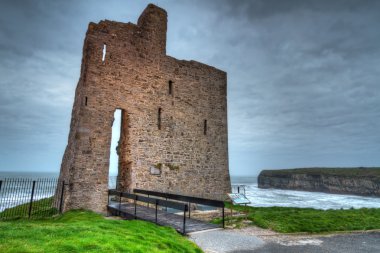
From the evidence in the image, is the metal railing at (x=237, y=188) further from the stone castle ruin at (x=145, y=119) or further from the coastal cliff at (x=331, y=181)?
the coastal cliff at (x=331, y=181)

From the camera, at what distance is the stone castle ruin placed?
11.4 metres

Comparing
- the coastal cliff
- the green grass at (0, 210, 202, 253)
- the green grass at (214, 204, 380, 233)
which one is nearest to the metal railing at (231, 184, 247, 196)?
the green grass at (214, 204, 380, 233)

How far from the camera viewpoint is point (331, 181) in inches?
2635

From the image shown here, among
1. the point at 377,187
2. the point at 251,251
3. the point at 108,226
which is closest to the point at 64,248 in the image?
the point at 108,226

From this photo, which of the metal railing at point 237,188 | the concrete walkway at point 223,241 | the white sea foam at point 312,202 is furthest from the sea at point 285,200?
the concrete walkway at point 223,241

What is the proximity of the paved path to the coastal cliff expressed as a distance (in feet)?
198

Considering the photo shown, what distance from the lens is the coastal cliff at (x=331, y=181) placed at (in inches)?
2283

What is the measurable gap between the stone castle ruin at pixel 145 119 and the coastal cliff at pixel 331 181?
185 ft

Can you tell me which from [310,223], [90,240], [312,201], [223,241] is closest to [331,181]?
[312,201]

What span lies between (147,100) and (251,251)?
9.88m

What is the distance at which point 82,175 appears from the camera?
1100 centimetres

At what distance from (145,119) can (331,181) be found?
68985 mm

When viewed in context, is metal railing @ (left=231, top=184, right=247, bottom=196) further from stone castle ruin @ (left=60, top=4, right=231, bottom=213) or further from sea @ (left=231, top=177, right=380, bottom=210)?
stone castle ruin @ (left=60, top=4, right=231, bottom=213)

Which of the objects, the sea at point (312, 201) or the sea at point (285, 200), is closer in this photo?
the sea at point (285, 200)
